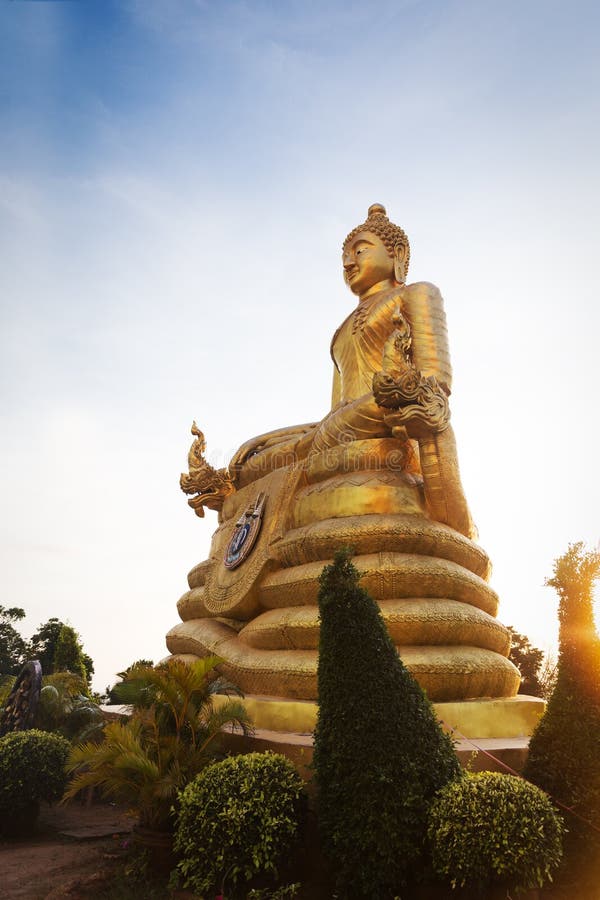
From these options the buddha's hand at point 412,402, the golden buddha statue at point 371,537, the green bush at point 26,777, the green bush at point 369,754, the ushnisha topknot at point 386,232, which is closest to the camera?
the green bush at point 369,754

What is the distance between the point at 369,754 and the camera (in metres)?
4.32

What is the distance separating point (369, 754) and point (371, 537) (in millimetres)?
3388

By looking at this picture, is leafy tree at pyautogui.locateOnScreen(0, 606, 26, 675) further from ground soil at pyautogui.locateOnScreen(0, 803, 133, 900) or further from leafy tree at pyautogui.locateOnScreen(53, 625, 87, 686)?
ground soil at pyautogui.locateOnScreen(0, 803, 133, 900)

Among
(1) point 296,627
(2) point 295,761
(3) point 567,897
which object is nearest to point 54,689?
(1) point 296,627

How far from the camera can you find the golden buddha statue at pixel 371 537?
6887mm

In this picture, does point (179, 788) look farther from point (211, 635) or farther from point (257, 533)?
point (257, 533)

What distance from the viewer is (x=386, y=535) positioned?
24.6ft

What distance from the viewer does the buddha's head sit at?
1133cm

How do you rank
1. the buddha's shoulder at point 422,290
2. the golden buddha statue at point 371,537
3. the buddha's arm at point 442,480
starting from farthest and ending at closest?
1. the buddha's shoulder at point 422,290
2. the buddha's arm at point 442,480
3. the golden buddha statue at point 371,537

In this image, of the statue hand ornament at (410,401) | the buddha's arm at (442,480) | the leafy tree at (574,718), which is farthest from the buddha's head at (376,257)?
the leafy tree at (574,718)

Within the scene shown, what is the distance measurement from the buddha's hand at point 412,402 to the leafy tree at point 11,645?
25.6 meters

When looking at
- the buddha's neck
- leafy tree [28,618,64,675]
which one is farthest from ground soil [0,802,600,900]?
leafy tree [28,618,64,675]

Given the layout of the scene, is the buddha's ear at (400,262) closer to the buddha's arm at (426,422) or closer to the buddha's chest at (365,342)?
the buddha's chest at (365,342)

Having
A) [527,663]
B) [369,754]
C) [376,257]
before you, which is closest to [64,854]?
[369,754]
